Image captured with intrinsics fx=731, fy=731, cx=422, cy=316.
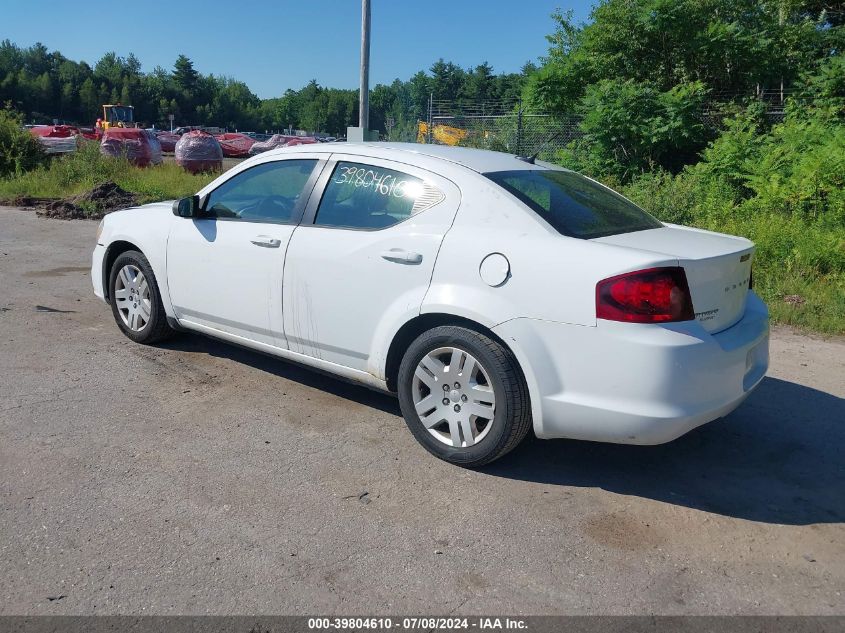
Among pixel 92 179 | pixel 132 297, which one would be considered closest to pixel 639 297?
pixel 132 297

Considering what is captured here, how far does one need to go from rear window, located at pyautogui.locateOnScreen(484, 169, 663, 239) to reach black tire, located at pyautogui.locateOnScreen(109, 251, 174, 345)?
2.84m

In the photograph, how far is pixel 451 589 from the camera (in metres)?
2.87

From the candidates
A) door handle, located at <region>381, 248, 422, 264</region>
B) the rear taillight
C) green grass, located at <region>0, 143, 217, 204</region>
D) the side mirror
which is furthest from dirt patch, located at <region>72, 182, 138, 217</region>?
the rear taillight

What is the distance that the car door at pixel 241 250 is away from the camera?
4656mm

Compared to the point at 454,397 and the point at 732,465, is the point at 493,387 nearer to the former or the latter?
the point at 454,397

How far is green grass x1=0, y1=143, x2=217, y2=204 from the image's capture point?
16719 mm

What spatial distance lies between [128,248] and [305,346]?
2.21 meters

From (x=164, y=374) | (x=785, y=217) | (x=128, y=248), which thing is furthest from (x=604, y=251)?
(x=785, y=217)

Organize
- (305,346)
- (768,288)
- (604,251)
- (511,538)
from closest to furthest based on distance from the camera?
(511,538)
(604,251)
(305,346)
(768,288)

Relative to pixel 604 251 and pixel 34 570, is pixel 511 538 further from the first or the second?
pixel 34 570

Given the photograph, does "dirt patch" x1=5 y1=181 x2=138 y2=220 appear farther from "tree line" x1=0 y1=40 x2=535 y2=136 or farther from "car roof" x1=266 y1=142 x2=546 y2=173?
"tree line" x1=0 y1=40 x2=535 y2=136

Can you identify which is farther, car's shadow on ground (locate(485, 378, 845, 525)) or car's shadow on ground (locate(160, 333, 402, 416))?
car's shadow on ground (locate(160, 333, 402, 416))

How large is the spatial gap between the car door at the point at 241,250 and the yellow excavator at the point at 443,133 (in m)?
12.8

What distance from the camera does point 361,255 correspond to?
13.8ft
